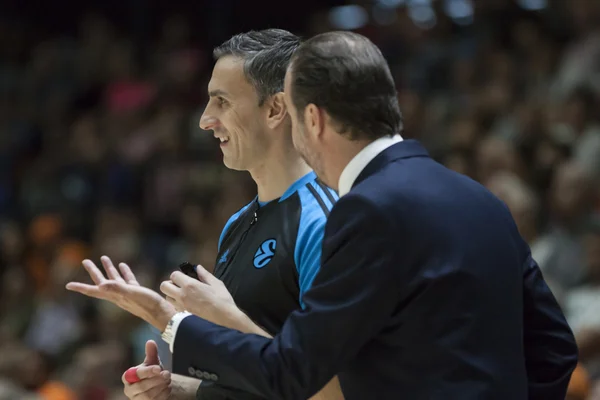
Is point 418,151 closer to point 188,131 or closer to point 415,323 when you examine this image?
point 415,323

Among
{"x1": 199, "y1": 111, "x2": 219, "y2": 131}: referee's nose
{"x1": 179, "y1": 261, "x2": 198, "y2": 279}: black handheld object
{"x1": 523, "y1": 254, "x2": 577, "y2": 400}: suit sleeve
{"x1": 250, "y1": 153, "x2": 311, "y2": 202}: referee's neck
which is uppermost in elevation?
{"x1": 199, "y1": 111, "x2": 219, "y2": 131}: referee's nose

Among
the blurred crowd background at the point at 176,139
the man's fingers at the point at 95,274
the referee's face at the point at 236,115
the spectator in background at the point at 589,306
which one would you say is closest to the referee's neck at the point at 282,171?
the referee's face at the point at 236,115

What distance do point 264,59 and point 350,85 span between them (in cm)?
67

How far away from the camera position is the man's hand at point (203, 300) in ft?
7.47

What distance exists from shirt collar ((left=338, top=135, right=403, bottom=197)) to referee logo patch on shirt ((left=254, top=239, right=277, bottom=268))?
0.51m

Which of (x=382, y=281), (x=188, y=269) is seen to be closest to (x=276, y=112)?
(x=188, y=269)

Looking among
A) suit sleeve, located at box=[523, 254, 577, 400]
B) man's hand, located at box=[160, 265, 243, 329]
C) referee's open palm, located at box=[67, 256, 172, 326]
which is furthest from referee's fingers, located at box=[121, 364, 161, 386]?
suit sleeve, located at box=[523, 254, 577, 400]

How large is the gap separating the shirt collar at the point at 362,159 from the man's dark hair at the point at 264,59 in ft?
2.09

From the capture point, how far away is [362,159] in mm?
2160

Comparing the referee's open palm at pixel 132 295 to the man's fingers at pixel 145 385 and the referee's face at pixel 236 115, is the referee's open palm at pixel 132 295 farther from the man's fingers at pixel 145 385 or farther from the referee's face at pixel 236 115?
the referee's face at pixel 236 115

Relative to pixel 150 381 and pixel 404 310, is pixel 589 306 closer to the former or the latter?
pixel 150 381

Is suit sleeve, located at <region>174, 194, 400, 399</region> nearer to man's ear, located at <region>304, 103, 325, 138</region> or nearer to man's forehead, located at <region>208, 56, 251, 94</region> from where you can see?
man's ear, located at <region>304, 103, 325, 138</region>

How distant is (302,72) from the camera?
2186 millimetres

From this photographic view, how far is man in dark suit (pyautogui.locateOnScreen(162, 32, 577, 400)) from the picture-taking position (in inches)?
78.6
